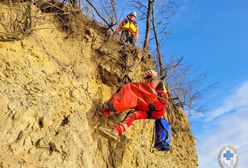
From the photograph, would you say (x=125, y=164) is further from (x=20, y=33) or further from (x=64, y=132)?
(x=20, y=33)

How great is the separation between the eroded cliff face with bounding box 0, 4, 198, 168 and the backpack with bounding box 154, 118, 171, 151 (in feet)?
1.49

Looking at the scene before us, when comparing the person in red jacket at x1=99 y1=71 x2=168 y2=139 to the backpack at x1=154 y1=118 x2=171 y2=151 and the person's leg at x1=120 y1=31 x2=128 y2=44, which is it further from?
the person's leg at x1=120 y1=31 x2=128 y2=44

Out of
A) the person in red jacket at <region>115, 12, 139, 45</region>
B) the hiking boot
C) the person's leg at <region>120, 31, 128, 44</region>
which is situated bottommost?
the hiking boot

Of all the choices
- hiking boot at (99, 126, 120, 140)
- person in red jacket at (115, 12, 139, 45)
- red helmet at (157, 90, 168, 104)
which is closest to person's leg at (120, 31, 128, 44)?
person in red jacket at (115, 12, 139, 45)

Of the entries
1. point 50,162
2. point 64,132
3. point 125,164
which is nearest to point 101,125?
point 125,164

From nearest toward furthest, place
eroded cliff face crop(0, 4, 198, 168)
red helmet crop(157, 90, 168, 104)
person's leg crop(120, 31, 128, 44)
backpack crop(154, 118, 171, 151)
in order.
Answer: eroded cliff face crop(0, 4, 198, 168)
red helmet crop(157, 90, 168, 104)
backpack crop(154, 118, 171, 151)
person's leg crop(120, 31, 128, 44)

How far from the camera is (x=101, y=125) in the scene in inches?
281

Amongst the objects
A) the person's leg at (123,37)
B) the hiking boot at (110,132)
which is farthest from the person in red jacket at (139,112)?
the person's leg at (123,37)

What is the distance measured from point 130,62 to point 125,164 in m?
2.56

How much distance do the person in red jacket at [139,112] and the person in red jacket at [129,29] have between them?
2.77 metres

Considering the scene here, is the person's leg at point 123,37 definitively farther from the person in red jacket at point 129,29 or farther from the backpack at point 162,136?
the backpack at point 162,136

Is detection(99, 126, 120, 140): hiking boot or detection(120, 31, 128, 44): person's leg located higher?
detection(120, 31, 128, 44): person's leg

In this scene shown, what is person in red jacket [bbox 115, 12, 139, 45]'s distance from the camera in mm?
10202

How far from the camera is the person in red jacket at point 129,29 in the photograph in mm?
10202
